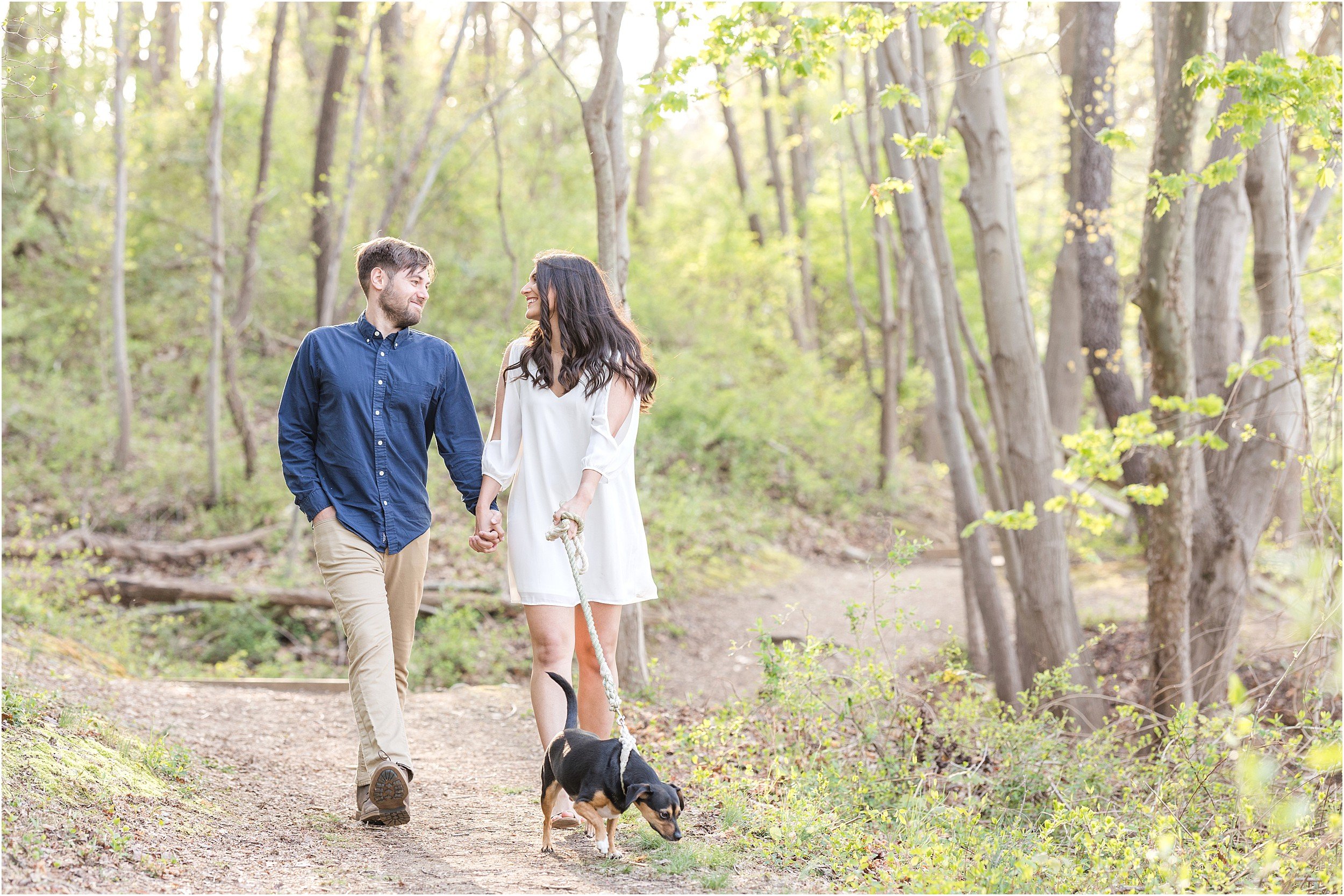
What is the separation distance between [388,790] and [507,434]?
4.44 feet

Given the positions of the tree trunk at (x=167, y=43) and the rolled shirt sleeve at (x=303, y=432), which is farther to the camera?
the tree trunk at (x=167, y=43)

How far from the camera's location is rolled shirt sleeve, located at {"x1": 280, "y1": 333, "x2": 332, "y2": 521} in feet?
12.1

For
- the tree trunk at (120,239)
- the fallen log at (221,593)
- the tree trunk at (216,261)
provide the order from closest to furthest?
1. the fallen log at (221,593)
2. the tree trunk at (216,261)
3. the tree trunk at (120,239)

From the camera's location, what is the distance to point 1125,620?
1035 centimetres

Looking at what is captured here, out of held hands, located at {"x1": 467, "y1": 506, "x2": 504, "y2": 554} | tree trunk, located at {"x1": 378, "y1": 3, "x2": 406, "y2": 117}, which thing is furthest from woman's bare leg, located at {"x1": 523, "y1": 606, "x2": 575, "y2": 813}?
tree trunk, located at {"x1": 378, "y1": 3, "x2": 406, "y2": 117}

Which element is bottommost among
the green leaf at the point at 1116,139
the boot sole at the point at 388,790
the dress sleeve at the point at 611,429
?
the boot sole at the point at 388,790

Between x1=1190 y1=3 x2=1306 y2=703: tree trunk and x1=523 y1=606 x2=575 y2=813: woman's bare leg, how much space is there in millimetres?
4389

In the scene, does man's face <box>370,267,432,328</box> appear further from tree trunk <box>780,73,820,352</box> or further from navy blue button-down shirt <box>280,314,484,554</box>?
tree trunk <box>780,73,820,352</box>

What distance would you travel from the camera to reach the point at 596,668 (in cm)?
382

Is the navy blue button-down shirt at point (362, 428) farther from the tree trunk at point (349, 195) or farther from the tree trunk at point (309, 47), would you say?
the tree trunk at point (309, 47)

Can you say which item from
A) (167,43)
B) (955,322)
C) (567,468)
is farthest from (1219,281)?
(167,43)

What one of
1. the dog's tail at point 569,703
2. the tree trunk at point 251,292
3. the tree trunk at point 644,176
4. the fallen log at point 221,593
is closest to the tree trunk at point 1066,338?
the fallen log at point 221,593

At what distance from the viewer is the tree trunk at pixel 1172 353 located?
6.23 m

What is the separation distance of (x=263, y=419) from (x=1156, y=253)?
41.9 ft
